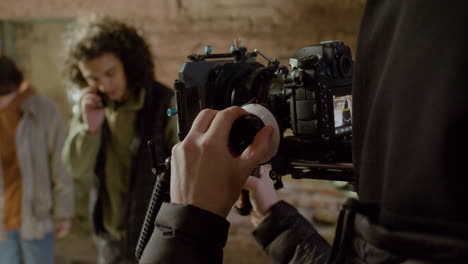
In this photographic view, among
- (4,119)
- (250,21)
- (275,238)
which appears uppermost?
(250,21)

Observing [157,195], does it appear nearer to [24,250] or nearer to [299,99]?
[299,99]

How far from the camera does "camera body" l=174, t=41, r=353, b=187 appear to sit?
35.3 inches

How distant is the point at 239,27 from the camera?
259cm

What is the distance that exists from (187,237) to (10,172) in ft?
6.97

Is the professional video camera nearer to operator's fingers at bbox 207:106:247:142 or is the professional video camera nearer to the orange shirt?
operator's fingers at bbox 207:106:247:142

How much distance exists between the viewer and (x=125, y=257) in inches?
76.6

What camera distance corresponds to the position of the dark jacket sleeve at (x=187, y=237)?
553mm

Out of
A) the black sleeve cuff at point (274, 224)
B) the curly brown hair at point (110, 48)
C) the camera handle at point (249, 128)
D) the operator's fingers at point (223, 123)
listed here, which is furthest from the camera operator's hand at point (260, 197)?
the curly brown hair at point (110, 48)

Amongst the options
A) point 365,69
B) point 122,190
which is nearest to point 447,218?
point 365,69

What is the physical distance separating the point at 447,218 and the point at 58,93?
323 centimetres

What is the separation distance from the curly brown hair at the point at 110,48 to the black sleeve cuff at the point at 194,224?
60.4 inches

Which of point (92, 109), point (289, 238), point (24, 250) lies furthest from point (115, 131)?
point (289, 238)

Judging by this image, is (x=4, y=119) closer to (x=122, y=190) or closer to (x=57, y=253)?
(x=122, y=190)

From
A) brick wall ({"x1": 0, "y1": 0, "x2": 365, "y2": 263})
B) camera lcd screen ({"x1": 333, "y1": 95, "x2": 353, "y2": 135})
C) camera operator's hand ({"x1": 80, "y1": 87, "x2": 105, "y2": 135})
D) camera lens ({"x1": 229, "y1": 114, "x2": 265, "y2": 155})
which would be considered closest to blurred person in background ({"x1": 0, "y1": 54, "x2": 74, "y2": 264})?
camera operator's hand ({"x1": 80, "y1": 87, "x2": 105, "y2": 135})
